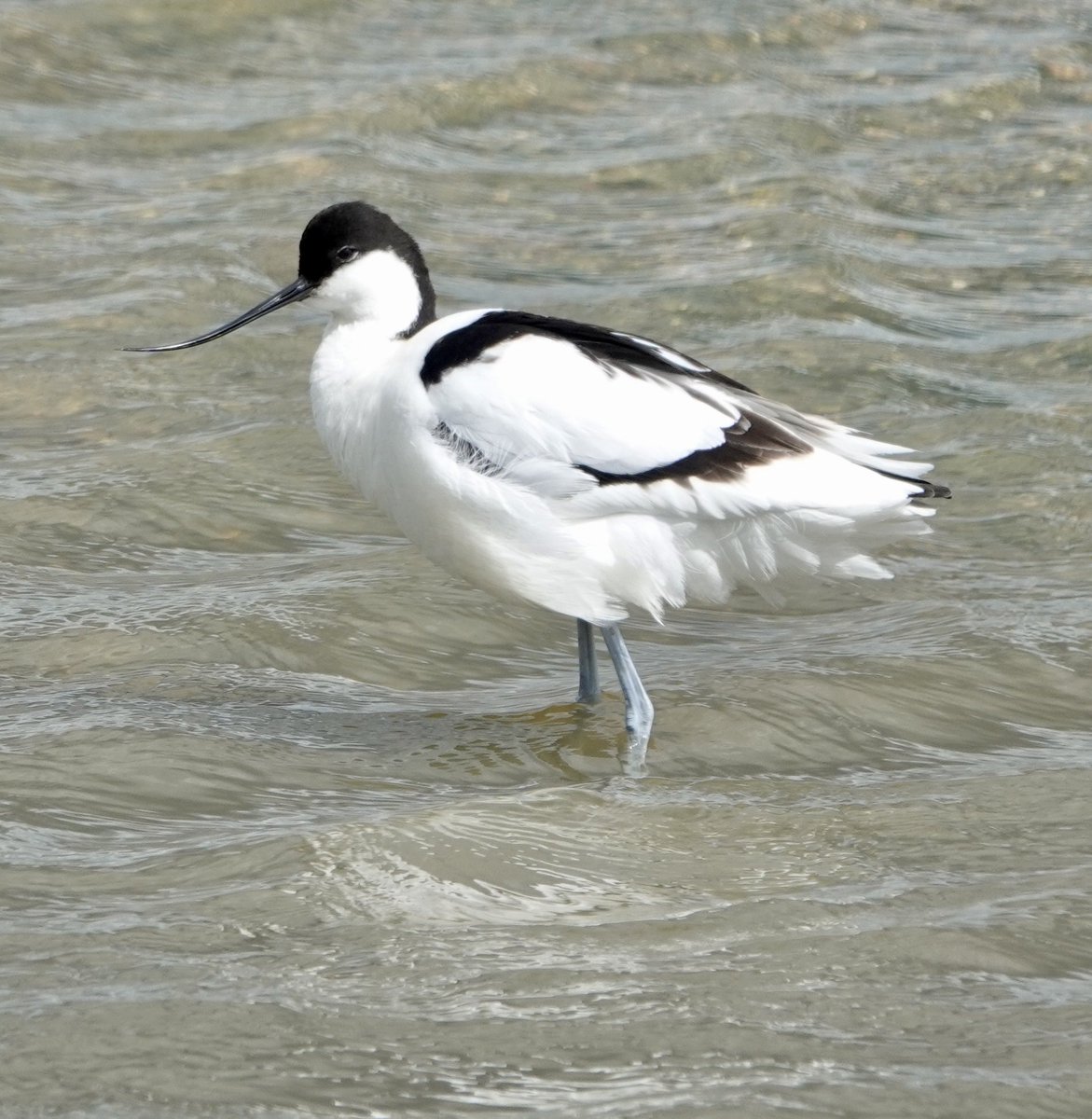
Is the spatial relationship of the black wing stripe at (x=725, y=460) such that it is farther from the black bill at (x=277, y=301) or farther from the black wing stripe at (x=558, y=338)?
the black bill at (x=277, y=301)

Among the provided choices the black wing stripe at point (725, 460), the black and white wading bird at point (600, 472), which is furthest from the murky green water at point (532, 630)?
the black wing stripe at point (725, 460)

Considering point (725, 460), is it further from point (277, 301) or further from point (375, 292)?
point (277, 301)

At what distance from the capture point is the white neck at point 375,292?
569 centimetres

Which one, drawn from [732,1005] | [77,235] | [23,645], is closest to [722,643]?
[23,645]

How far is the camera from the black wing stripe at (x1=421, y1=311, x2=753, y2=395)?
5184mm

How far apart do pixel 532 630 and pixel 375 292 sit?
51.9 inches

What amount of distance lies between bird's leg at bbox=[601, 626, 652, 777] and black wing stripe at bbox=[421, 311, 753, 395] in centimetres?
74

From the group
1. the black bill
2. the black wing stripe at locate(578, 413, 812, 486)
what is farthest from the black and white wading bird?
the black bill

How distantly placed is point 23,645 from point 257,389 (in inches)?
97.8

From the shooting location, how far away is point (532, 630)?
643 cm

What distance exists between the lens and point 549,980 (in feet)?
12.9

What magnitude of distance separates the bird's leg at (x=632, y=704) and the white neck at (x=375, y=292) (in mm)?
1087

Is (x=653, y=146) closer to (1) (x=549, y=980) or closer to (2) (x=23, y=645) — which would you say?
(2) (x=23, y=645)

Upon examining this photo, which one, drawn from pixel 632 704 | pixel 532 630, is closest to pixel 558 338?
pixel 632 704
